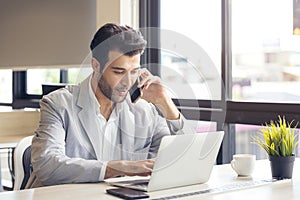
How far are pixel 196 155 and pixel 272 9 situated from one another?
4.97ft

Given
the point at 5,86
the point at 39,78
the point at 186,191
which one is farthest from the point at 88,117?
the point at 5,86

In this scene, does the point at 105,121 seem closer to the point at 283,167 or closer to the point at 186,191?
the point at 186,191

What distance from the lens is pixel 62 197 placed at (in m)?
1.65

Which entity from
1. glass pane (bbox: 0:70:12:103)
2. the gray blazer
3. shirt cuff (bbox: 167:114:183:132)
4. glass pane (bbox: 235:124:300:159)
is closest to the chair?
the gray blazer

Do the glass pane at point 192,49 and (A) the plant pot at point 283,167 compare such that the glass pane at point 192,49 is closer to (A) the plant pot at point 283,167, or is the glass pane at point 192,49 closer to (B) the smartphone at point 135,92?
(B) the smartphone at point 135,92

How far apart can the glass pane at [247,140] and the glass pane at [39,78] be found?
212cm

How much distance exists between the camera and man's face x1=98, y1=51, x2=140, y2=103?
1.97m

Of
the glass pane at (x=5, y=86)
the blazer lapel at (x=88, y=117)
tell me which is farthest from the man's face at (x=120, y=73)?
the glass pane at (x=5, y=86)

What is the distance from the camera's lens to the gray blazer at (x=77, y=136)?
1942mm

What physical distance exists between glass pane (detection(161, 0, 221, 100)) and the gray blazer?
0.25m

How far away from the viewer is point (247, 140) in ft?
10.3

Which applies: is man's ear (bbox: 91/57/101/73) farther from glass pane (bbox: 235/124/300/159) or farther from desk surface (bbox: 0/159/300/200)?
glass pane (bbox: 235/124/300/159)

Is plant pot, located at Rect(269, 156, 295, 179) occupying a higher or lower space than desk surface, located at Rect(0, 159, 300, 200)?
higher

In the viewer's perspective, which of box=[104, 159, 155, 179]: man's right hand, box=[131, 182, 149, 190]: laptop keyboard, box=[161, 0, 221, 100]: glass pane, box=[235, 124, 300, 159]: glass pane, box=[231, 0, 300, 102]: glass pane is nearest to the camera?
box=[131, 182, 149, 190]: laptop keyboard
